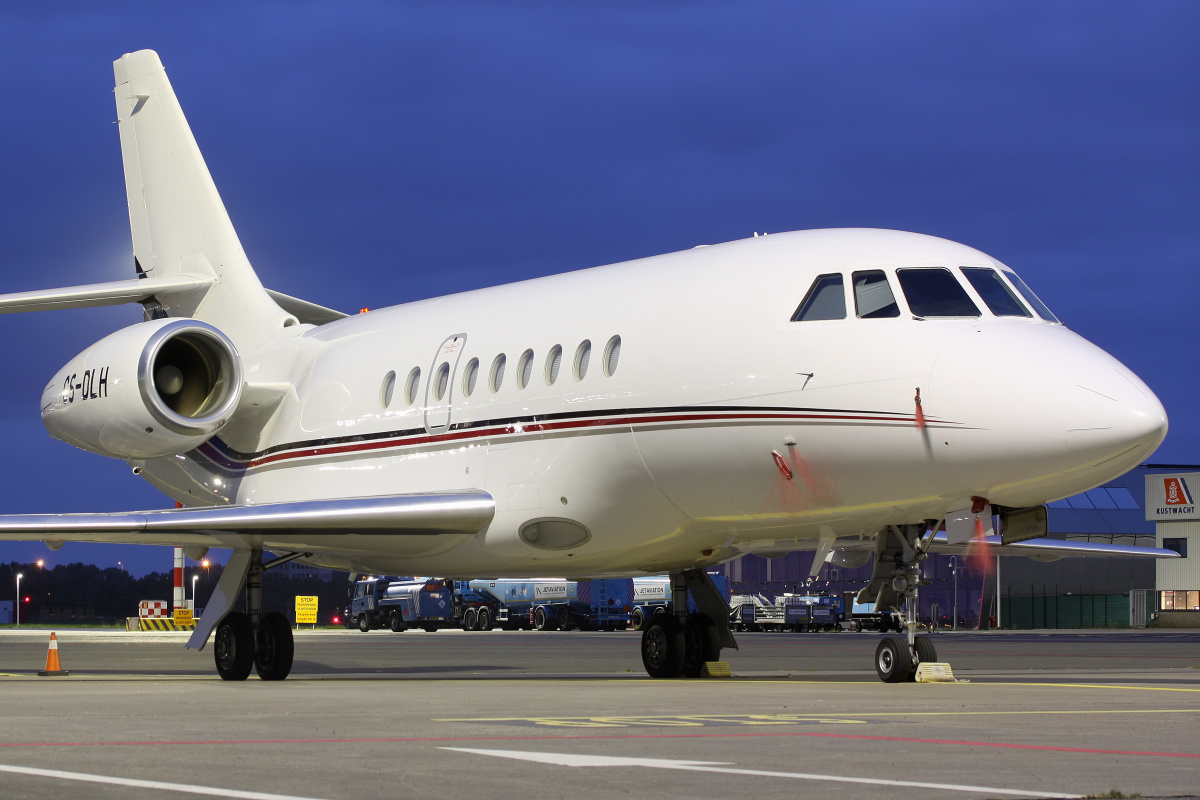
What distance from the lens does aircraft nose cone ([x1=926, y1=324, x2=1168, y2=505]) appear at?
453 inches

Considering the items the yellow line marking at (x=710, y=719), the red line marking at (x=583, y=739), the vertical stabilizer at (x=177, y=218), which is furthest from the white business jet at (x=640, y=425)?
the red line marking at (x=583, y=739)

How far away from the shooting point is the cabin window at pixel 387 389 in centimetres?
1727

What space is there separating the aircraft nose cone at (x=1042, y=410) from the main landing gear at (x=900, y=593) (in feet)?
4.86

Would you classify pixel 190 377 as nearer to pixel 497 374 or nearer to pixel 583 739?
pixel 497 374

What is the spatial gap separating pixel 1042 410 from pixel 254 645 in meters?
9.56

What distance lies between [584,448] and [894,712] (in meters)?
5.49

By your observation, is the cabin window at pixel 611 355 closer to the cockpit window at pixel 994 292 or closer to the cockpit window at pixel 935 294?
the cockpit window at pixel 935 294

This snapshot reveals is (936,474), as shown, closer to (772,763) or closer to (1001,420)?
(1001,420)

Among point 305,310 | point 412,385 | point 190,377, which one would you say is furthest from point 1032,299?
point 305,310

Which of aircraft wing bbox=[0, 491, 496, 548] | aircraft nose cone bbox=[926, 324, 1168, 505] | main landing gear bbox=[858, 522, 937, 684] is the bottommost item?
main landing gear bbox=[858, 522, 937, 684]

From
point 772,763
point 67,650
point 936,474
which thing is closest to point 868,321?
point 936,474

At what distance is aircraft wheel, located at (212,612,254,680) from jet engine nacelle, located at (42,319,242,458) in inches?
87.0

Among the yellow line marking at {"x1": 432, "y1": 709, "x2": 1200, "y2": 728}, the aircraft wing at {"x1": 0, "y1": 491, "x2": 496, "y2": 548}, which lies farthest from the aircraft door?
the yellow line marking at {"x1": 432, "y1": 709, "x2": 1200, "y2": 728}

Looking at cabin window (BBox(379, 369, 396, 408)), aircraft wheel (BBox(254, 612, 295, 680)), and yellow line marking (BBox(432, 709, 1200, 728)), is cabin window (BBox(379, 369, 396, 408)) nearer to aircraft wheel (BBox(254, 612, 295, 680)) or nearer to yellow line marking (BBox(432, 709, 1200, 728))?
aircraft wheel (BBox(254, 612, 295, 680))
